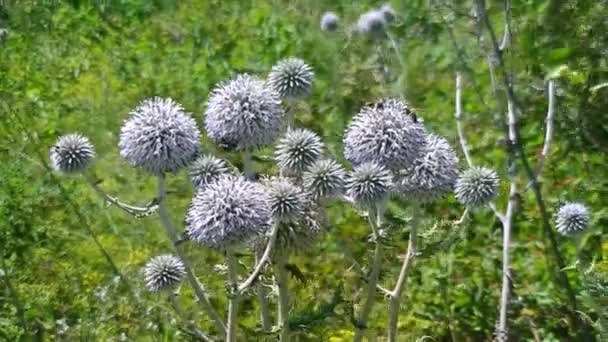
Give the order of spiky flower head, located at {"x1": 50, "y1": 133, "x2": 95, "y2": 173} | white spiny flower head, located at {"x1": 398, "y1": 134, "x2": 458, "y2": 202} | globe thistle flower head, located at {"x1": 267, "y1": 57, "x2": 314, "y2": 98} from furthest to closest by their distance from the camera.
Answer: spiky flower head, located at {"x1": 50, "y1": 133, "x2": 95, "y2": 173} < globe thistle flower head, located at {"x1": 267, "y1": 57, "x2": 314, "y2": 98} < white spiny flower head, located at {"x1": 398, "y1": 134, "x2": 458, "y2": 202}

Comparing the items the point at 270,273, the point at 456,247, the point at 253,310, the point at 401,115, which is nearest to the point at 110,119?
the point at 253,310

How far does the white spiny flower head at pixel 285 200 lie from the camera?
2.50 meters

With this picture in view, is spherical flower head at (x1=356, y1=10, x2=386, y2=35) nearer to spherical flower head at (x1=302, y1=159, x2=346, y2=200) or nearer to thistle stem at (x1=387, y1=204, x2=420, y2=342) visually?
thistle stem at (x1=387, y1=204, x2=420, y2=342)

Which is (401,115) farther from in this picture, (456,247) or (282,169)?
(456,247)

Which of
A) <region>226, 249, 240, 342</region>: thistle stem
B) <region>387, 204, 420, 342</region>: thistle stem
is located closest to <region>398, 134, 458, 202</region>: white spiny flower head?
<region>387, 204, 420, 342</region>: thistle stem

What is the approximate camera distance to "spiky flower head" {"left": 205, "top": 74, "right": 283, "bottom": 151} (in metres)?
2.64

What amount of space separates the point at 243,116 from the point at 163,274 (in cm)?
68

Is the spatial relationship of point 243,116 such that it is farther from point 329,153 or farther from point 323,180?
point 329,153

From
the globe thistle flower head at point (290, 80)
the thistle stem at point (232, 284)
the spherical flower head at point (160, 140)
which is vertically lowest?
the thistle stem at point (232, 284)

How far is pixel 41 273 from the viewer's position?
4246mm

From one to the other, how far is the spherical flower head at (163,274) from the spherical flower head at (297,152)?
56 cm

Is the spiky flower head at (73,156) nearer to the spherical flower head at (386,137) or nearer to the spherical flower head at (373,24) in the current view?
the spherical flower head at (386,137)

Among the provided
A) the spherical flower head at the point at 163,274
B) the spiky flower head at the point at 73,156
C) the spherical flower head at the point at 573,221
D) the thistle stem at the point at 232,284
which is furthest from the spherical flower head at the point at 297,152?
the spherical flower head at the point at 573,221

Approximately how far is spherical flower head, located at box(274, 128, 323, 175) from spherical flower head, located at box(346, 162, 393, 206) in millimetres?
134
